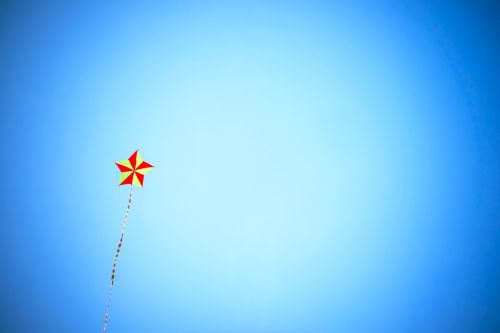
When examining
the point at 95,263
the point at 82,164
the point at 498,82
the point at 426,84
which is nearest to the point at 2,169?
the point at 82,164

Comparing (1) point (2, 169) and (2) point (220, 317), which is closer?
(1) point (2, 169)

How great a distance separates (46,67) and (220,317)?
10.5 ft

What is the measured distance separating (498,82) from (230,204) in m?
3.58

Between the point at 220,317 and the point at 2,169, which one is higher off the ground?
the point at 2,169

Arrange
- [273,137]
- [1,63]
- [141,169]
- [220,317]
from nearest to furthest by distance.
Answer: [141,169]
[1,63]
[220,317]
[273,137]

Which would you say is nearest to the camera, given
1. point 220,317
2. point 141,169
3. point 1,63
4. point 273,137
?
point 141,169

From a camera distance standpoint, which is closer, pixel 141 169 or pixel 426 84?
pixel 141 169

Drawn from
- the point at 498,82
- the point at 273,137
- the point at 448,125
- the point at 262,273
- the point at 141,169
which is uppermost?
the point at 498,82

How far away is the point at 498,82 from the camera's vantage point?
2770 millimetres

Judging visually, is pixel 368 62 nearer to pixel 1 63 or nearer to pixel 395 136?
pixel 395 136

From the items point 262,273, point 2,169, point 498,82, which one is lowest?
point 262,273

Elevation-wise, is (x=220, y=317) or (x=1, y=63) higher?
(x=1, y=63)

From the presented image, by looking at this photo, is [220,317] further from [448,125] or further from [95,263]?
[448,125]

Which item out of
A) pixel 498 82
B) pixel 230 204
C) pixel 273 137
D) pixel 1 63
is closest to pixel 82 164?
pixel 1 63
